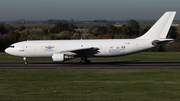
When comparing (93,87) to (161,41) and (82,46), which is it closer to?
(82,46)

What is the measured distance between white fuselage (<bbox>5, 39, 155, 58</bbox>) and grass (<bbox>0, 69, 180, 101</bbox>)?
8562 millimetres

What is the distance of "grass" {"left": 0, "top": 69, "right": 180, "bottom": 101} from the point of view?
1427cm

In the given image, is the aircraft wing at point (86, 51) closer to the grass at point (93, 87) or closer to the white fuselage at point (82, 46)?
the white fuselage at point (82, 46)

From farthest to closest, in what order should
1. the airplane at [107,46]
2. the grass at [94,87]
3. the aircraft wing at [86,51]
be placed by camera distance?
the airplane at [107,46] < the aircraft wing at [86,51] < the grass at [94,87]

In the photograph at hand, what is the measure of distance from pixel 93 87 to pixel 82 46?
14.5 meters

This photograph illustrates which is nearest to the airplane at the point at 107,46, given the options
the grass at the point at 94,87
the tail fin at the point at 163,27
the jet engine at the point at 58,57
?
the tail fin at the point at 163,27

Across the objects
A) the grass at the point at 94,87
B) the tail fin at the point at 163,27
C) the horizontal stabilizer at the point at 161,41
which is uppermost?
the tail fin at the point at 163,27

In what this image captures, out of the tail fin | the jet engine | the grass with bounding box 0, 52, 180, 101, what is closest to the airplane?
the tail fin

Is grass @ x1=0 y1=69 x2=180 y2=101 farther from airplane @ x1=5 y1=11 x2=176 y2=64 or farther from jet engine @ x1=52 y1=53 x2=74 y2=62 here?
airplane @ x1=5 y1=11 x2=176 y2=64

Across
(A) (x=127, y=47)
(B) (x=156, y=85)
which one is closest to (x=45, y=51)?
(A) (x=127, y=47)

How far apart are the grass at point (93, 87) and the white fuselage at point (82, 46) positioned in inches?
337

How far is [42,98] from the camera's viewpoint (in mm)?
13867

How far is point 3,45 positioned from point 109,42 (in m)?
36.1

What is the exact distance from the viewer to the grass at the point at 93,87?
14266 mm
